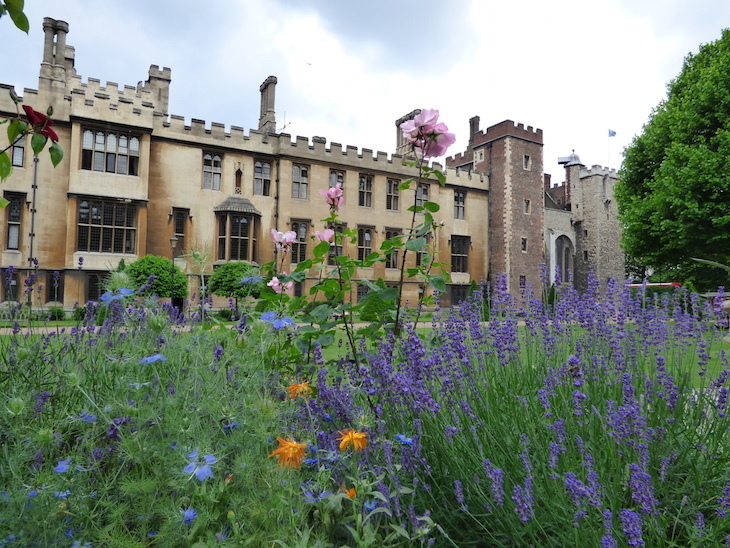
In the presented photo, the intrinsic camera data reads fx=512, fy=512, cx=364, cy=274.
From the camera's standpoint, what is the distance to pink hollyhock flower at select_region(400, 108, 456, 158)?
106 inches

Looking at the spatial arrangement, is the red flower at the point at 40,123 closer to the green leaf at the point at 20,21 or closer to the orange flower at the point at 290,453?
the green leaf at the point at 20,21

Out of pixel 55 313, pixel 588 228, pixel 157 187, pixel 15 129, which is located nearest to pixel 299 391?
pixel 15 129

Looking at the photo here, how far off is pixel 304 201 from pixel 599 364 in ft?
69.3

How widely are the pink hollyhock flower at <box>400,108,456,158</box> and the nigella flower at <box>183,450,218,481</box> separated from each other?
6.02 ft

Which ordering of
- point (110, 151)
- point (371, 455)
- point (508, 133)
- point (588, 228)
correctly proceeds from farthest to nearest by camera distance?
point (588, 228)
point (508, 133)
point (110, 151)
point (371, 455)

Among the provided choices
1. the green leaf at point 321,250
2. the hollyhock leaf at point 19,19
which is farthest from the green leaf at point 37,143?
the green leaf at point 321,250

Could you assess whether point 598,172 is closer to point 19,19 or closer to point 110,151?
point 110,151

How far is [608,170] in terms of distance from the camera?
35812 mm

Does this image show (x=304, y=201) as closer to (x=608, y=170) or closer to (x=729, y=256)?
(x=729, y=256)

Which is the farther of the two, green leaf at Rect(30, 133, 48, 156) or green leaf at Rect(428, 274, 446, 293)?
green leaf at Rect(428, 274, 446, 293)

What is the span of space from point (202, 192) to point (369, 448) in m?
20.6

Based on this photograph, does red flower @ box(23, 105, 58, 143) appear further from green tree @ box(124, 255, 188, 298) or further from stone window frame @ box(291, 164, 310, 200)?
stone window frame @ box(291, 164, 310, 200)

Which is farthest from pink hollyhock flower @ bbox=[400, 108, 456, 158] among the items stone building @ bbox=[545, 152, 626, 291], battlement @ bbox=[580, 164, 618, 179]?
battlement @ bbox=[580, 164, 618, 179]

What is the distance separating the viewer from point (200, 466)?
1.60m
